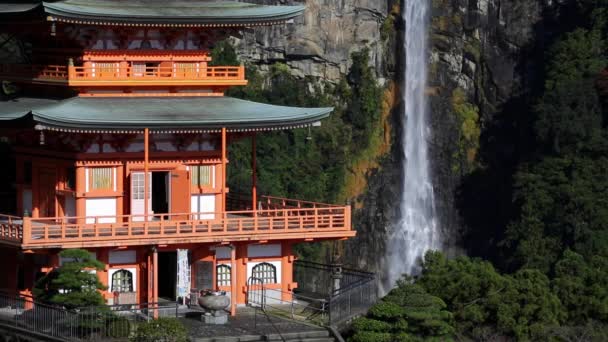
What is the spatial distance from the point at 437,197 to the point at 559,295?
162 feet

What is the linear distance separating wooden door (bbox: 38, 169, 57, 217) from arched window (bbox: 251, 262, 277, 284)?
5580mm

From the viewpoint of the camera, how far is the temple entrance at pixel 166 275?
58781 millimetres

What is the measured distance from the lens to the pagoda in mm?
57219

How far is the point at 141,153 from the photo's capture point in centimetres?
5919

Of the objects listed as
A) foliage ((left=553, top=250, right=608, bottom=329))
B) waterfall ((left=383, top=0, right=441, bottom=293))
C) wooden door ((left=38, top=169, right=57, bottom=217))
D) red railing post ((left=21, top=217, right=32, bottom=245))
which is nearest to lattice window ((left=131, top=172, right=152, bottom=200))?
wooden door ((left=38, top=169, right=57, bottom=217))

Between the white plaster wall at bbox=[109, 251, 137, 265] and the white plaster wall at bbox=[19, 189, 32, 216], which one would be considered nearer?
the white plaster wall at bbox=[109, 251, 137, 265]

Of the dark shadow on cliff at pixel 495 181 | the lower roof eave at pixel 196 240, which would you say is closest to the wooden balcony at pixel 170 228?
the lower roof eave at pixel 196 240

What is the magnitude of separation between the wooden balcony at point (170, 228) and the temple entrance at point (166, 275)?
98cm

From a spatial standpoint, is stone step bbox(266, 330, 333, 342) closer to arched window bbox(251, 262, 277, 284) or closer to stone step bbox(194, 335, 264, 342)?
stone step bbox(194, 335, 264, 342)

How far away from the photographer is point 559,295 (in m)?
61.2

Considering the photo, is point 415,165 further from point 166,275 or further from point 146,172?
point 146,172

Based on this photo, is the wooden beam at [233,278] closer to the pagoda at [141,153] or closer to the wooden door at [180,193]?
the pagoda at [141,153]

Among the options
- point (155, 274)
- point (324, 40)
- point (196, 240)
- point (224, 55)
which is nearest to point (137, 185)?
point (196, 240)

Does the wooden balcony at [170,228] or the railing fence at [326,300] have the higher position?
the wooden balcony at [170,228]
